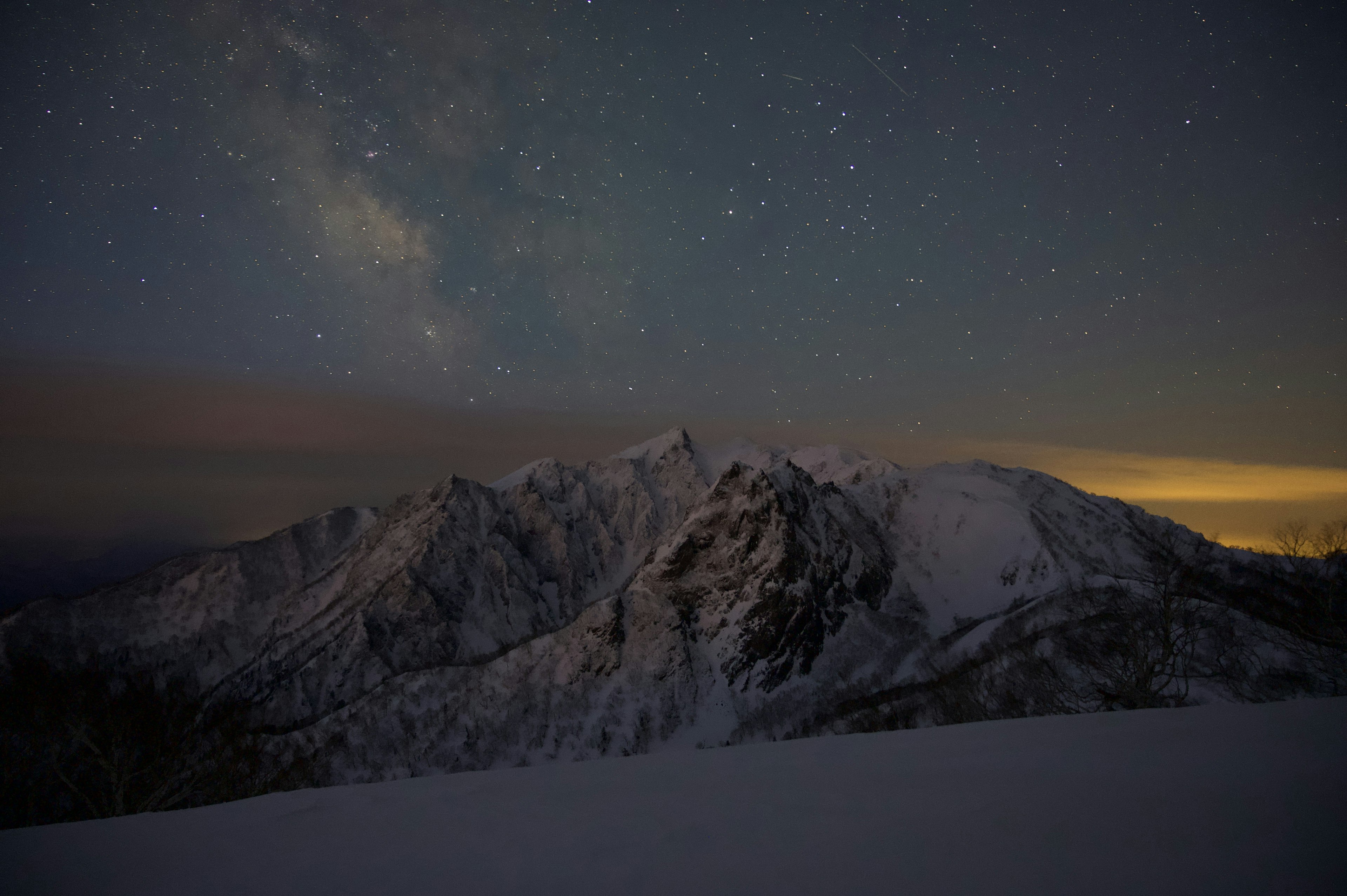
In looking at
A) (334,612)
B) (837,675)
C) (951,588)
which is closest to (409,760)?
(837,675)

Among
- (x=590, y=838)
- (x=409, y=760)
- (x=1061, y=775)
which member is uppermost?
(x=1061, y=775)

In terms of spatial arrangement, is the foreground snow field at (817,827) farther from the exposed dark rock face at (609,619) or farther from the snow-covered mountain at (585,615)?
the snow-covered mountain at (585,615)

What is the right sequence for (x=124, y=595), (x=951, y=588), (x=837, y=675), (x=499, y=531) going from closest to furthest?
(x=837, y=675), (x=951, y=588), (x=124, y=595), (x=499, y=531)

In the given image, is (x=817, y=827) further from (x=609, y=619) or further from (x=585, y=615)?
(x=585, y=615)

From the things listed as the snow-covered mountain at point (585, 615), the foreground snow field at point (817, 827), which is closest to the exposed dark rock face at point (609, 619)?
the snow-covered mountain at point (585, 615)

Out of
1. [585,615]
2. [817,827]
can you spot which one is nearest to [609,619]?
[585,615]

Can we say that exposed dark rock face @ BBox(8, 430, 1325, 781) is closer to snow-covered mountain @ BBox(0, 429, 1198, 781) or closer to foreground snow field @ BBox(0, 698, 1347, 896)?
snow-covered mountain @ BBox(0, 429, 1198, 781)

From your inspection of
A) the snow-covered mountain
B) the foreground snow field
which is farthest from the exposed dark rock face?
the foreground snow field

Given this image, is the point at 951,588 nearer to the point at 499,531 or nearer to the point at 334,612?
the point at 499,531
